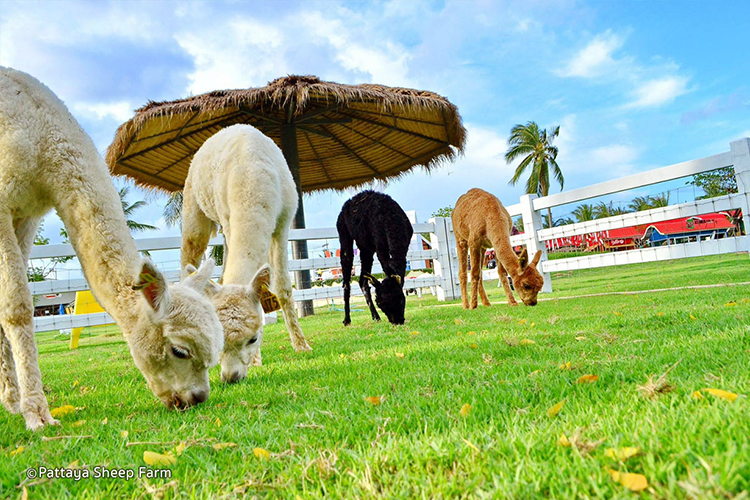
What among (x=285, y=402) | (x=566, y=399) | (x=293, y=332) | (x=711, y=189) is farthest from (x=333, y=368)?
(x=711, y=189)

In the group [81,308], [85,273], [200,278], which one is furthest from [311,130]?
[85,273]

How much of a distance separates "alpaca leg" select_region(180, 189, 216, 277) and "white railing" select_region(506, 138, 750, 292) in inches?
265

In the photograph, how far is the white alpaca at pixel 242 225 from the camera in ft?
10.3

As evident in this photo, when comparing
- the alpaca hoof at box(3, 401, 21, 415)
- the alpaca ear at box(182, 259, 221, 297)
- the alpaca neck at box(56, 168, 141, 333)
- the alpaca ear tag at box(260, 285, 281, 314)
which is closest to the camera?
the alpaca neck at box(56, 168, 141, 333)

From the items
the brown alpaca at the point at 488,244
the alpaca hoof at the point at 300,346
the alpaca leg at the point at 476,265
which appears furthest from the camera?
the alpaca leg at the point at 476,265

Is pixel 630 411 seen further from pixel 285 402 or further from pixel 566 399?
pixel 285 402

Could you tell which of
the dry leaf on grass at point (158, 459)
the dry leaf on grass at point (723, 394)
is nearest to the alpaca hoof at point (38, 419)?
the dry leaf on grass at point (158, 459)

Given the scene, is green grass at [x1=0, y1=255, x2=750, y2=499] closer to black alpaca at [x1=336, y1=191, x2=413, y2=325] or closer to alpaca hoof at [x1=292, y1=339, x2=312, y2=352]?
alpaca hoof at [x1=292, y1=339, x2=312, y2=352]

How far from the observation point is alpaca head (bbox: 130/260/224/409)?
2383mm

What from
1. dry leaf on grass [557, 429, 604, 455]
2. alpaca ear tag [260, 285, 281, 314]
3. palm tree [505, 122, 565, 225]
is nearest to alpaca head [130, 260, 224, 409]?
alpaca ear tag [260, 285, 281, 314]

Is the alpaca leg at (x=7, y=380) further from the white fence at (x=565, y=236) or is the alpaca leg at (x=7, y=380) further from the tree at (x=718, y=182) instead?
the tree at (x=718, y=182)

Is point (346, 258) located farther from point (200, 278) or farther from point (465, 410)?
point (465, 410)

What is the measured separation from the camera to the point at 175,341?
2396mm

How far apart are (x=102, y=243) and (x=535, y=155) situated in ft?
162
